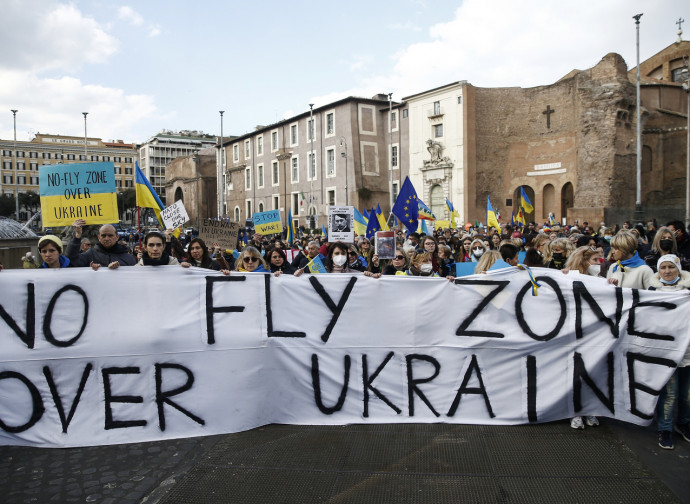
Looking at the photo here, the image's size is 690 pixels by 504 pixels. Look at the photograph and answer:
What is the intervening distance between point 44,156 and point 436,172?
8584 cm

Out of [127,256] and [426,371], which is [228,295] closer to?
[127,256]

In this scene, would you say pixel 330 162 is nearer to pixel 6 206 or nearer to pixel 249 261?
pixel 249 261

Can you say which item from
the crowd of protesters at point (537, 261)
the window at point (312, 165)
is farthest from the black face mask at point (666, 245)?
the window at point (312, 165)

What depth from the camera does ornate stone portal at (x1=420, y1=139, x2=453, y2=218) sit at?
4150cm

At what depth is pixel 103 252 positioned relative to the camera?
5.69m

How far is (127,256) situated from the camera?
228 inches

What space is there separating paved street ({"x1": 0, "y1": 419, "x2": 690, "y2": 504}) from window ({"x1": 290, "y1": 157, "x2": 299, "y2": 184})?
50.8m

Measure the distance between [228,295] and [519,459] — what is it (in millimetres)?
2899

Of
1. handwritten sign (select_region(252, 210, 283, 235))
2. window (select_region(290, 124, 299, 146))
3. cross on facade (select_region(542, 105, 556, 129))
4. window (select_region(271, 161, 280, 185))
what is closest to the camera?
handwritten sign (select_region(252, 210, 283, 235))

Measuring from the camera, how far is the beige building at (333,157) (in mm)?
46594

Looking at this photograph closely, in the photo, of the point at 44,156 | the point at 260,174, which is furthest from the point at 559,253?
the point at 44,156

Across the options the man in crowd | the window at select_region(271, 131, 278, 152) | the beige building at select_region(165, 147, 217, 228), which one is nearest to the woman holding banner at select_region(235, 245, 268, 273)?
the man in crowd

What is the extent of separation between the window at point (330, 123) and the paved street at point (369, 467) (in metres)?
46.0

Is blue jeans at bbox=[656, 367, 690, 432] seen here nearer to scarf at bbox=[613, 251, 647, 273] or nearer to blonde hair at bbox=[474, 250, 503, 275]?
scarf at bbox=[613, 251, 647, 273]
